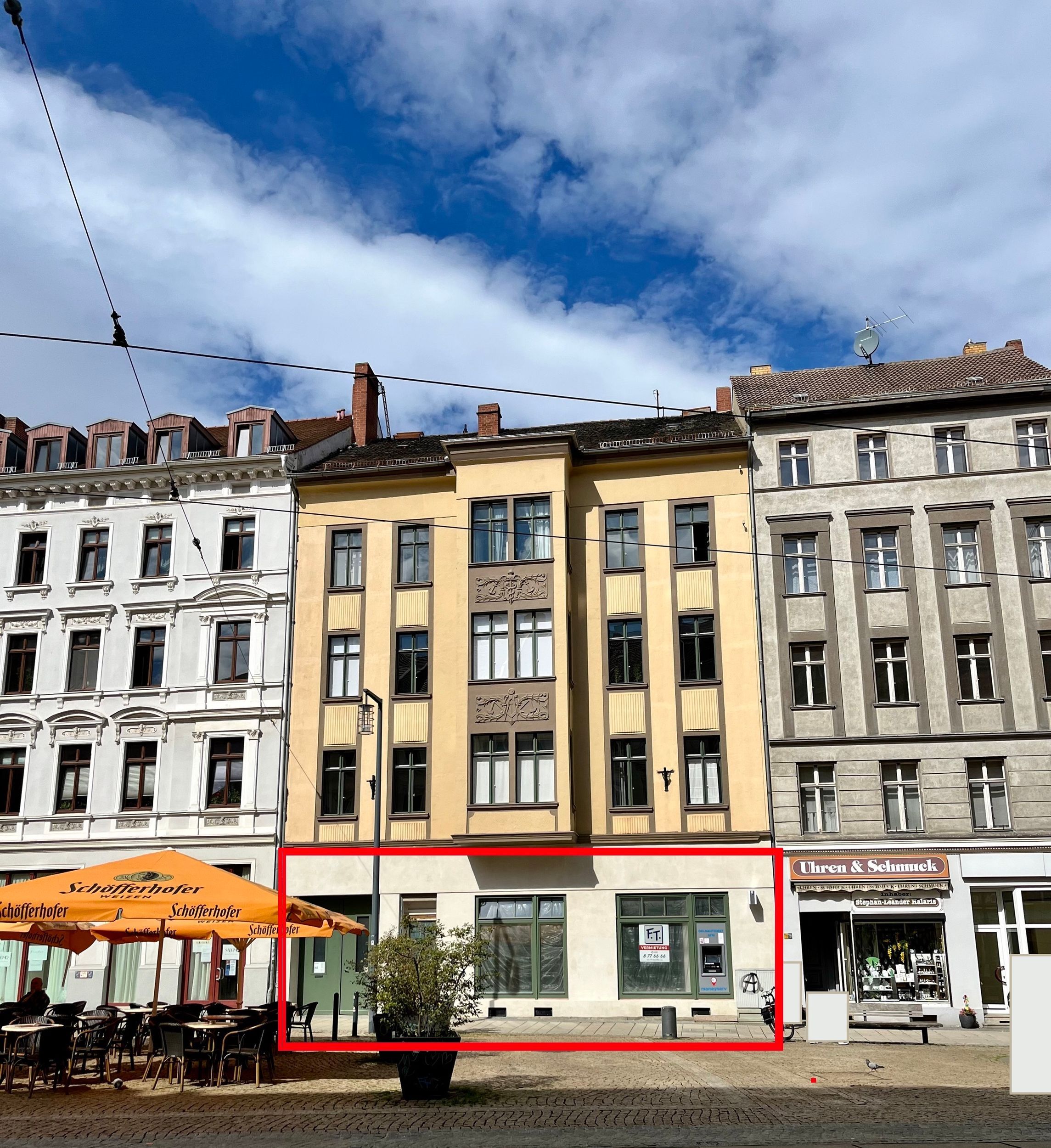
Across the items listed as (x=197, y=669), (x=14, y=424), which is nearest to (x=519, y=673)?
(x=197, y=669)

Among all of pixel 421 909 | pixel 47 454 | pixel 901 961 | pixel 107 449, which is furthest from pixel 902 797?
pixel 47 454

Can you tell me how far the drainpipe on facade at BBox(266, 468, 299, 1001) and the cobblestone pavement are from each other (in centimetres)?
1052

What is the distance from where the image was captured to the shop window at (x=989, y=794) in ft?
94.5

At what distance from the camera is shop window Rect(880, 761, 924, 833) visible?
29.3 metres

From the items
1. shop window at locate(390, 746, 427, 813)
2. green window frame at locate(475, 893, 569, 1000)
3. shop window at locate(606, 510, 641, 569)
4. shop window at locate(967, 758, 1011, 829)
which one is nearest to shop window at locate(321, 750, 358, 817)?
shop window at locate(390, 746, 427, 813)

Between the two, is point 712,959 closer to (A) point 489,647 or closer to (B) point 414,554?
(A) point 489,647

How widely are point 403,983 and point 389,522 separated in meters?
→ 20.2

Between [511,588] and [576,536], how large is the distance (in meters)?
2.77

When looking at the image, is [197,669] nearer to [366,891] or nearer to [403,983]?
[366,891]

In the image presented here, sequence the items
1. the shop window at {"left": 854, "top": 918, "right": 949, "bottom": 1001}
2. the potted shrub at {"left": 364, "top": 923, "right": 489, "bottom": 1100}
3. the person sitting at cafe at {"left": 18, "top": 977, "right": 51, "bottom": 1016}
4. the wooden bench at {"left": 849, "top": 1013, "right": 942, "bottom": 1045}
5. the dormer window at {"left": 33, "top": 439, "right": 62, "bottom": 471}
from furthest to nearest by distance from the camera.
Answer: the dormer window at {"left": 33, "top": 439, "right": 62, "bottom": 471}
the shop window at {"left": 854, "top": 918, "right": 949, "bottom": 1001}
the wooden bench at {"left": 849, "top": 1013, "right": 942, "bottom": 1045}
the person sitting at cafe at {"left": 18, "top": 977, "right": 51, "bottom": 1016}
the potted shrub at {"left": 364, "top": 923, "right": 489, "bottom": 1100}

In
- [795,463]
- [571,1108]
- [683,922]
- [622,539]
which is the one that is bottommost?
[571,1108]

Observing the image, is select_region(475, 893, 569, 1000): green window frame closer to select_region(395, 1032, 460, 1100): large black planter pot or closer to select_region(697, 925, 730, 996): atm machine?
select_region(697, 925, 730, 996): atm machine

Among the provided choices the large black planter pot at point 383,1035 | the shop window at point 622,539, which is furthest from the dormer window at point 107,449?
the large black planter pot at point 383,1035

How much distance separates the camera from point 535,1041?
24328 mm
